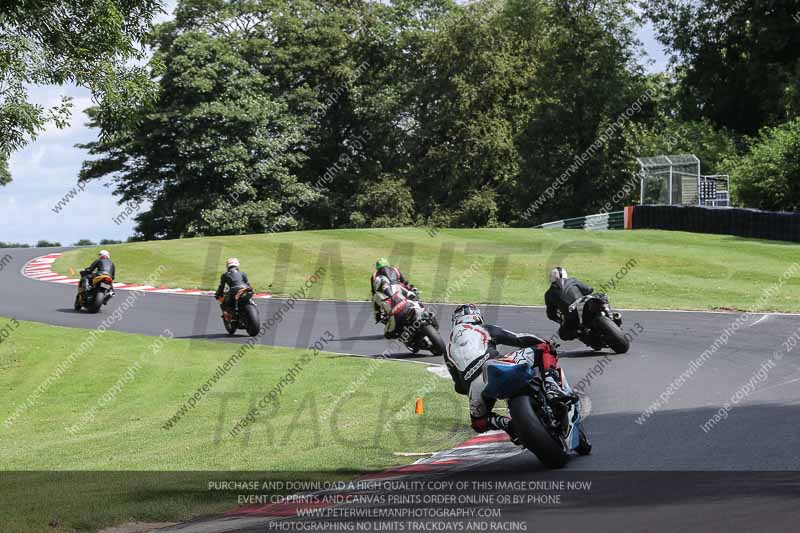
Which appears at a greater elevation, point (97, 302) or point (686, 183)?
point (686, 183)

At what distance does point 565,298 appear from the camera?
54.8 ft

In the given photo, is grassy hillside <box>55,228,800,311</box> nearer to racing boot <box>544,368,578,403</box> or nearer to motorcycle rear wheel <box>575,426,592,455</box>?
motorcycle rear wheel <box>575,426,592,455</box>

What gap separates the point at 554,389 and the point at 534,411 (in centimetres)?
51

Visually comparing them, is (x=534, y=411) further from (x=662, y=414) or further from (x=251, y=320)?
(x=251, y=320)

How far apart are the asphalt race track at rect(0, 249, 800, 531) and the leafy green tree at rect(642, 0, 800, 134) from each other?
25391mm

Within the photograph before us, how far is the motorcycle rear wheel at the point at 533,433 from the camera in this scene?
8.27m

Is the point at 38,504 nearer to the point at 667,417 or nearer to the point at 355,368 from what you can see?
the point at 667,417

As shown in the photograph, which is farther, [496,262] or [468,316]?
[496,262]

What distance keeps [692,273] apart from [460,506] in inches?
944

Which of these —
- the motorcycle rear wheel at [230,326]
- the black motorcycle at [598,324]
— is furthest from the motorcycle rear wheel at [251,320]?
the black motorcycle at [598,324]

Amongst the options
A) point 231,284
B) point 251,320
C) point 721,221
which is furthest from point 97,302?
point 721,221

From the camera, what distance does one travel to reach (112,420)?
48.9ft

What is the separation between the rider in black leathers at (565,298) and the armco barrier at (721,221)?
62.4ft

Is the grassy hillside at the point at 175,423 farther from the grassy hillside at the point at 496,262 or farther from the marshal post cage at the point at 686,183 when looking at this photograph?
the marshal post cage at the point at 686,183
